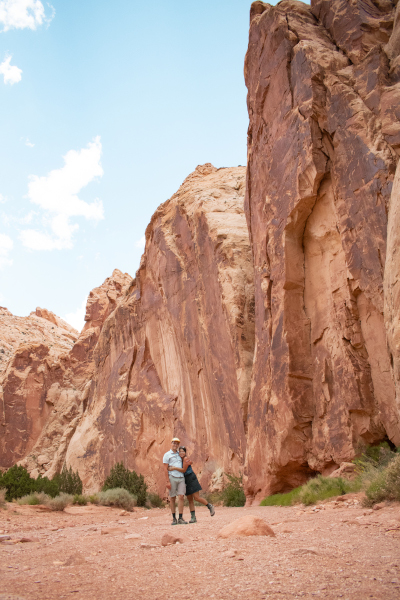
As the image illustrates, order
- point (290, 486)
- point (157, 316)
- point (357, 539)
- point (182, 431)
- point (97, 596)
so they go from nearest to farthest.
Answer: point (97, 596), point (357, 539), point (290, 486), point (182, 431), point (157, 316)

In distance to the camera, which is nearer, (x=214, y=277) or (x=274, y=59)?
(x=274, y=59)

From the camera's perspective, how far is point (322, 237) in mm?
14742

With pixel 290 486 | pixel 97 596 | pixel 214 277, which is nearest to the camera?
pixel 97 596

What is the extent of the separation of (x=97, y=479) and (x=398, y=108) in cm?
2693

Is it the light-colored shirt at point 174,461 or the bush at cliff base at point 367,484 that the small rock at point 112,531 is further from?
the bush at cliff base at point 367,484

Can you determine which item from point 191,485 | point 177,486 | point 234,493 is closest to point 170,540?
point 177,486

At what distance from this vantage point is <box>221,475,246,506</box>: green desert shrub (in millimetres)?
16395

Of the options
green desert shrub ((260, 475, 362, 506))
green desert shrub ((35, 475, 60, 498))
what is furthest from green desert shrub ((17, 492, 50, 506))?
green desert shrub ((260, 475, 362, 506))

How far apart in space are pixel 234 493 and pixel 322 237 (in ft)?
32.2

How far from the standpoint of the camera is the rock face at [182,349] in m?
19.5

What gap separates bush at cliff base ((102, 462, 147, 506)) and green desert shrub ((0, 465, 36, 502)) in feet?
14.6

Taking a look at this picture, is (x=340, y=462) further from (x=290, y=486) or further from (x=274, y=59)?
(x=274, y=59)

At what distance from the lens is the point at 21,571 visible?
437 cm

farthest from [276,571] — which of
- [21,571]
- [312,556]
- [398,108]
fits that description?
[398,108]
